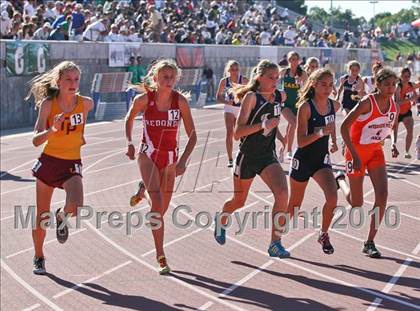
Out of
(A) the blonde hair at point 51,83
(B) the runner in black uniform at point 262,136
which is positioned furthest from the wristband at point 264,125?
(A) the blonde hair at point 51,83

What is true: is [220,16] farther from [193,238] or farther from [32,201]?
[193,238]

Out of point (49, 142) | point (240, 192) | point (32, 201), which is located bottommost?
point (32, 201)

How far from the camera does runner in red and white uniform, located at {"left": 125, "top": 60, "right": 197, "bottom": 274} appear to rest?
331 inches

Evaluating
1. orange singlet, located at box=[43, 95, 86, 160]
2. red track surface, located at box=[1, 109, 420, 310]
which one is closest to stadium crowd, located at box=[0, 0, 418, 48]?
red track surface, located at box=[1, 109, 420, 310]

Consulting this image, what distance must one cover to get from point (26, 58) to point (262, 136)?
17804mm

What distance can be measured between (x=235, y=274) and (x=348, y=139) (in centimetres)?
196

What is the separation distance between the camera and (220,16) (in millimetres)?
46531

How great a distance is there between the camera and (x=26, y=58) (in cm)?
2541

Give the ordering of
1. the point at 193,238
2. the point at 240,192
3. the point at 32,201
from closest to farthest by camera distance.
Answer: the point at 240,192 < the point at 193,238 < the point at 32,201

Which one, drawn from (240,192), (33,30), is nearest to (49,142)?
(240,192)

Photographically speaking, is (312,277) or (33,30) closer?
(312,277)

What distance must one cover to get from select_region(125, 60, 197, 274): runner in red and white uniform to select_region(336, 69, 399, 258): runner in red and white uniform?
168 centimetres

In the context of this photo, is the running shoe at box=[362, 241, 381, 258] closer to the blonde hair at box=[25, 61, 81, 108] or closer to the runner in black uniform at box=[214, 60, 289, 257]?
the runner in black uniform at box=[214, 60, 289, 257]

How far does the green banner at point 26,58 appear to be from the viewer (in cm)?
2495
